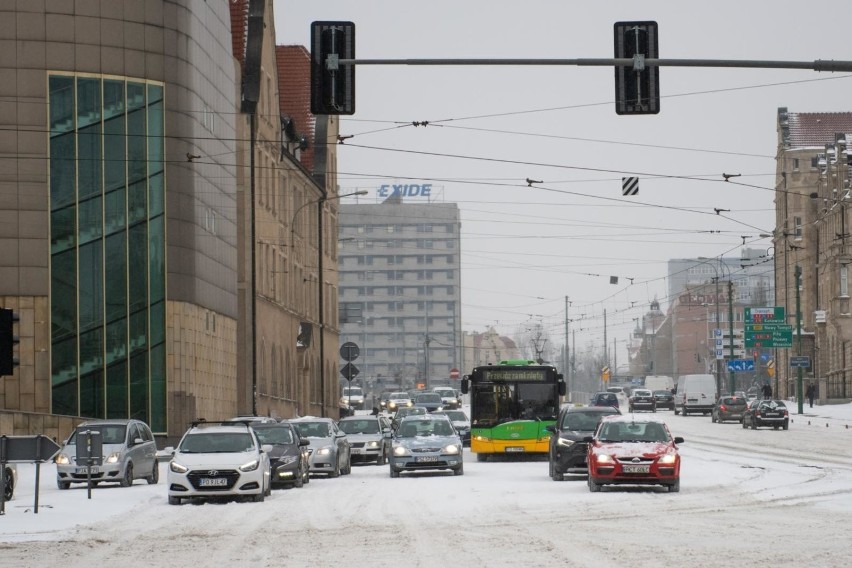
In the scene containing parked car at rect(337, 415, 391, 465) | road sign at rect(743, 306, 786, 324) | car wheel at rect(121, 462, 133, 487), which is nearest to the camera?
car wheel at rect(121, 462, 133, 487)

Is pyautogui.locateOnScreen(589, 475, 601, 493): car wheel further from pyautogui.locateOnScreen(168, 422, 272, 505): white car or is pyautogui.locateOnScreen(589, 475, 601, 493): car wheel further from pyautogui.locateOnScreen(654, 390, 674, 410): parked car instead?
pyautogui.locateOnScreen(654, 390, 674, 410): parked car

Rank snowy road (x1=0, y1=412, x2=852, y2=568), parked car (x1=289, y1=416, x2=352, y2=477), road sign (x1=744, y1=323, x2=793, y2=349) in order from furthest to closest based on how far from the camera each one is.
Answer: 1. road sign (x1=744, y1=323, x2=793, y2=349)
2. parked car (x1=289, y1=416, x2=352, y2=477)
3. snowy road (x1=0, y1=412, x2=852, y2=568)

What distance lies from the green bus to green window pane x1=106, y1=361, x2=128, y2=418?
1498cm

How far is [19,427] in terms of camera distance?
4609 cm

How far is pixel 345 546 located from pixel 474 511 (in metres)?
6.10

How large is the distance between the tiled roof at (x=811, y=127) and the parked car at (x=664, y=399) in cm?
2789

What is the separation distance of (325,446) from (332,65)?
19597 mm

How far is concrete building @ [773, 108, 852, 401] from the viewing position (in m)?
95.4

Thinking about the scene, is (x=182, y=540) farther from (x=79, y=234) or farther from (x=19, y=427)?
(x=79, y=234)

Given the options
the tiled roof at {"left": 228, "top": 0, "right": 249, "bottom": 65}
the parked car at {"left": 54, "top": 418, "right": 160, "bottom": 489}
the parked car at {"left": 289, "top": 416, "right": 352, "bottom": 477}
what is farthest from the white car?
the tiled roof at {"left": 228, "top": 0, "right": 249, "bottom": 65}

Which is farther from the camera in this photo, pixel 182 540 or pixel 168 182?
pixel 168 182

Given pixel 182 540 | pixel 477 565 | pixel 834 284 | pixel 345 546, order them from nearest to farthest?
pixel 477 565, pixel 345 546, pixel 182 540, pixel 834 284

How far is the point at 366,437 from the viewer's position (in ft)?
147

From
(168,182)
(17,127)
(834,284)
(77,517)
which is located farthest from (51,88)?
(834,284)
